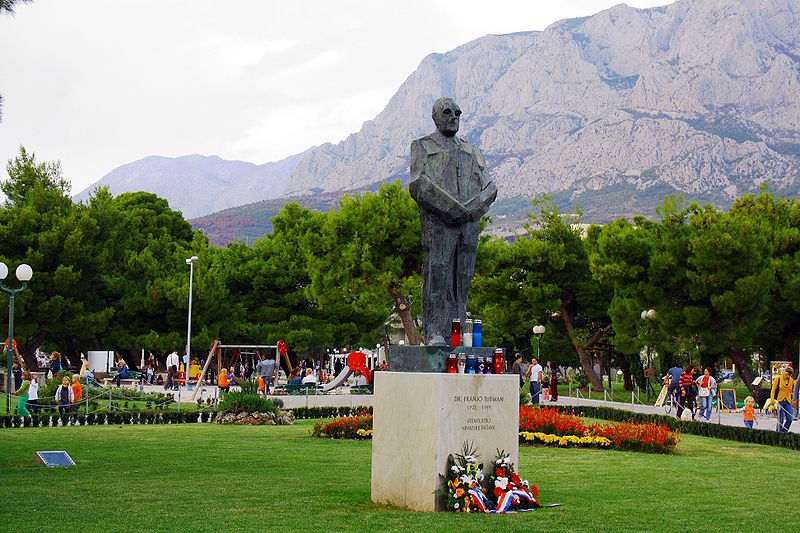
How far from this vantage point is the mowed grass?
332 inches

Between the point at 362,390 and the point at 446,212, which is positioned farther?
the point at 362,390

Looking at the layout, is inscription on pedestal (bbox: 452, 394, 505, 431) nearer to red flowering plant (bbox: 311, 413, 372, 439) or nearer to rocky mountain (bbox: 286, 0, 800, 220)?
red flowering plant (bbox: 311, 413, 372, 439)

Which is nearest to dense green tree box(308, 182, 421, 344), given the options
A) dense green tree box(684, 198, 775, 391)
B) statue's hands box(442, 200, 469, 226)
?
dense green tree box(684, 198, 775, 391)

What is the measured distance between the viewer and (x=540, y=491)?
10.9 m

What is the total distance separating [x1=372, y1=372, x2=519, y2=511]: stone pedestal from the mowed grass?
0.97 ft

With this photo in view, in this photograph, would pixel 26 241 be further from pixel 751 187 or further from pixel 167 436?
pixel 751 187

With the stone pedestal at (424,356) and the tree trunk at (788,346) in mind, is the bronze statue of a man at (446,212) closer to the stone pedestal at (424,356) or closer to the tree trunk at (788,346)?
the stone pedestal at (424,356)

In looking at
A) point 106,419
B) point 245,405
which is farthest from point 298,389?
point 106,419

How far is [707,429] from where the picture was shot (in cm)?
2128

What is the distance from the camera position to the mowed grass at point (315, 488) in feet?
27.6

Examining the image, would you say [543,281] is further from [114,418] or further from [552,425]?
[552,425]

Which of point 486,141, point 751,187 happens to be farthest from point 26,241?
point 486,141

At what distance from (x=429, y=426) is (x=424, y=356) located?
79 cm

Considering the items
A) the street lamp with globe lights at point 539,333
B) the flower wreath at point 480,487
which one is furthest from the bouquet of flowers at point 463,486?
the street lamp with globe lights at point 539,333
